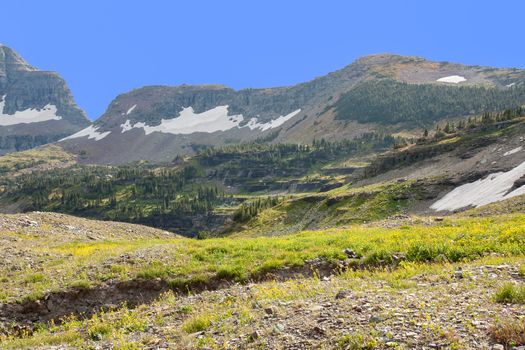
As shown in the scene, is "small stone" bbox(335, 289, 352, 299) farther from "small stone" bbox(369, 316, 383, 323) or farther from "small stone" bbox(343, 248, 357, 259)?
"small stone" bbox(343, 248, 357, 259)

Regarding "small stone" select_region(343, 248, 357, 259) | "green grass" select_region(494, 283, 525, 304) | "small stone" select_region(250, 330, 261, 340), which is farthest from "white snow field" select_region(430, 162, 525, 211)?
"small stone" select_region(250, 330, 261, 340)

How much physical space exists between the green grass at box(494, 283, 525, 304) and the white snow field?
142 ft

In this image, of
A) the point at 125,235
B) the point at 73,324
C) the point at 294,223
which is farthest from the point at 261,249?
the point at 294,223

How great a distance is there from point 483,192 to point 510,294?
51.0m

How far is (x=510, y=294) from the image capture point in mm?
10695

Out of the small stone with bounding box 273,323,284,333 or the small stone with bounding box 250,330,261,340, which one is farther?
the small stone with bounding box 273,323,284,333

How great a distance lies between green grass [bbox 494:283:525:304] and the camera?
10.5 m

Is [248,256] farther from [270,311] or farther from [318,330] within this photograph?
[318,330]

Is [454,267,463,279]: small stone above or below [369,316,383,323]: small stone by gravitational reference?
below

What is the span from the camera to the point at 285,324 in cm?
1121

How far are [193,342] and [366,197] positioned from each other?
69.0 metres

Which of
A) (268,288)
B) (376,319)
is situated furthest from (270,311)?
(268,288)

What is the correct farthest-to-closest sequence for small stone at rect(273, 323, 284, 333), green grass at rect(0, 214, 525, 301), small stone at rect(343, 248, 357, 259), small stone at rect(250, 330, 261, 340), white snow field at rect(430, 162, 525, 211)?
white snow field at rect(430, 162, 525, 211)
small stone at rect(343, 248, 357, 259)
green grass at rect(0, 214, 525, 301)
small stone at rect(273, 323, 284, 333)
small stone at rect(250, 330, 261, 340)

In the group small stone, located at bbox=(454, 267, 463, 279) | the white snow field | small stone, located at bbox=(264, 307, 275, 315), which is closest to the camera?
small stone, located at bbox=(264, 307, 275, 315)
